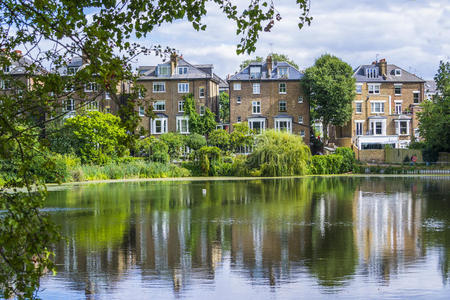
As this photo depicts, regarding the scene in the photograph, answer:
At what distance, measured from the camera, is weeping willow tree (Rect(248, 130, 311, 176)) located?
184ft

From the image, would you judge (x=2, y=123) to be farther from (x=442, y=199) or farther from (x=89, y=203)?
(x=442, y=199)

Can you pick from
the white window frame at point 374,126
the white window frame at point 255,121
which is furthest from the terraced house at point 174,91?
the white window frame at point 374,126

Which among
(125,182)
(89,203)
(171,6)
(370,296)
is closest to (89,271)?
(370,296)

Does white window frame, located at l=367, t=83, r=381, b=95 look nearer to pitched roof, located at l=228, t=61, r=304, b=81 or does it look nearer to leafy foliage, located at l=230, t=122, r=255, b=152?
pitched roof, located at l=228, t=61, r=304, b=81

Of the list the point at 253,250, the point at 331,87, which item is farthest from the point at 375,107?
the point at 253,250

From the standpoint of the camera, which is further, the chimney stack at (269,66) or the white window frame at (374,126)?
the white window frame at (374,126)

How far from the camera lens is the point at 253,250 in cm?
1703

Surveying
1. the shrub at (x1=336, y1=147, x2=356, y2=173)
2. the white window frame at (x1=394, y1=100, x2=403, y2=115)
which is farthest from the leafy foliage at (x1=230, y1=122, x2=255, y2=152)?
the white window frame at (x1=394, y1=100, x2=403, y2=115)

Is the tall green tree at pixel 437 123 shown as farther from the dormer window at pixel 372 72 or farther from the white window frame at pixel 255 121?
the white window frame at pixel 255 121

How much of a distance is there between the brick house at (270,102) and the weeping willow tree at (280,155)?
48.0ft

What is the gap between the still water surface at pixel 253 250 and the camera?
41.7ft

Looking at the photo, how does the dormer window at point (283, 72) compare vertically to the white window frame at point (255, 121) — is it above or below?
above

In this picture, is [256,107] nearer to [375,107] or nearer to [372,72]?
[375,107]

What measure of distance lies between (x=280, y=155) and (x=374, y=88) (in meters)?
27.2
